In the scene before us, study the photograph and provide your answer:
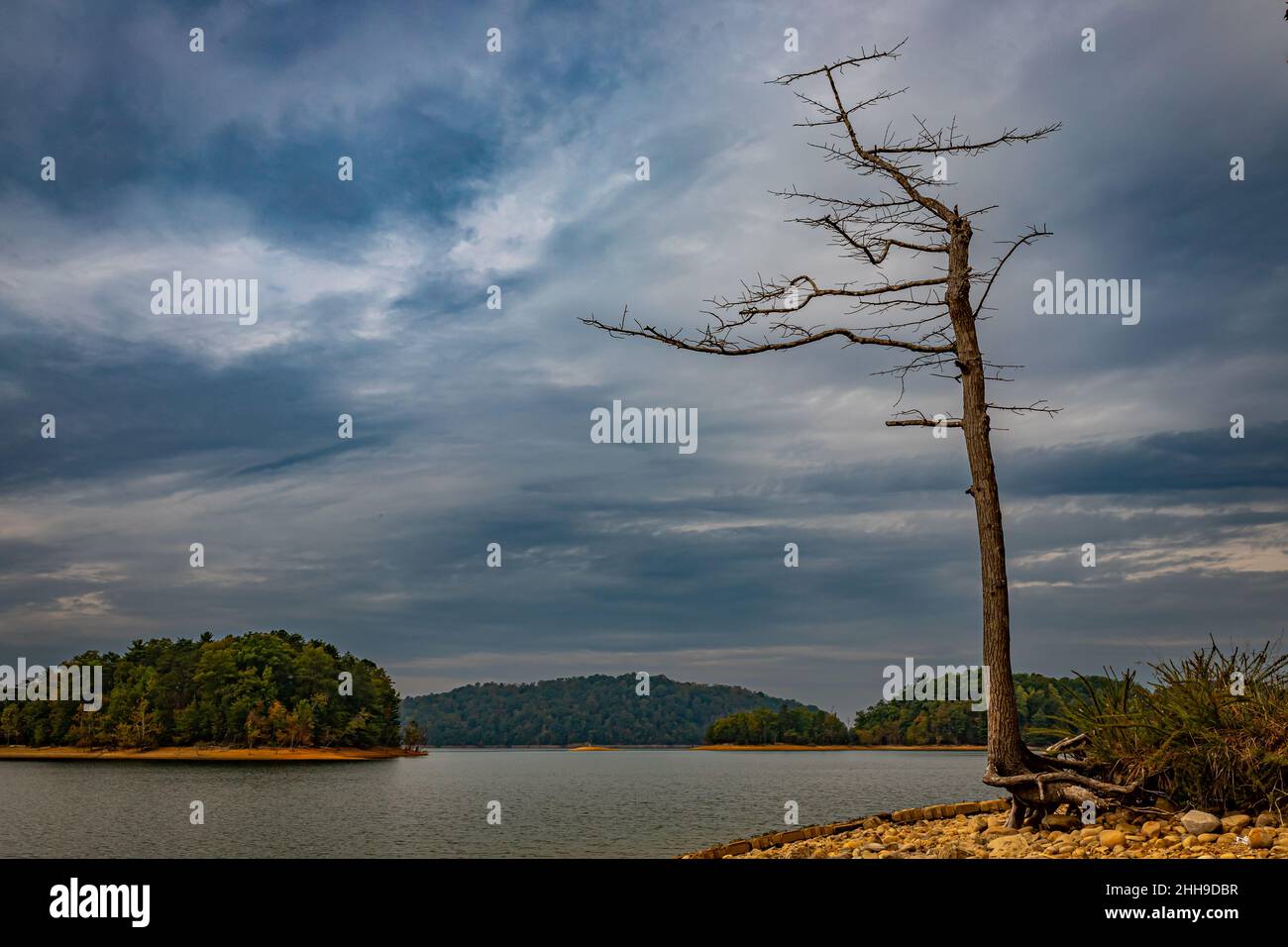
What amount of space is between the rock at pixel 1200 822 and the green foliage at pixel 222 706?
133094 mm

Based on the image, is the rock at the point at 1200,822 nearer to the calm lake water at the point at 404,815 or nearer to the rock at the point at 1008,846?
the rock at the point at 1008,846

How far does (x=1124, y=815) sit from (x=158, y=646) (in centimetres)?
17359

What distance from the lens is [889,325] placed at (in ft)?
41.6

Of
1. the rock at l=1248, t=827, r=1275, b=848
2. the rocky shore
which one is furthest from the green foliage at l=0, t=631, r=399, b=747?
the rock at l=1248, t=827, r=1275, b=848

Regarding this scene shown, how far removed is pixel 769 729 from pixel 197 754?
→ 93802 millimetres

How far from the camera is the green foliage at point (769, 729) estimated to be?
171875mm

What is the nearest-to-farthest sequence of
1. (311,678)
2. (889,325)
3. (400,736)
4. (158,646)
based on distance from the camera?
1. (889,325)
2. (311,678)
3. (158,646)
4. (400,736)

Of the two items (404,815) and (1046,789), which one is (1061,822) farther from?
(404,815)

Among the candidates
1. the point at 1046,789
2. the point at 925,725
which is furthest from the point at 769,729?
the point at 1046,789

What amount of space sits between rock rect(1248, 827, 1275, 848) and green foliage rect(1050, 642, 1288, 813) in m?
0.91
